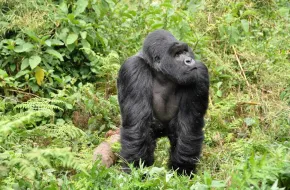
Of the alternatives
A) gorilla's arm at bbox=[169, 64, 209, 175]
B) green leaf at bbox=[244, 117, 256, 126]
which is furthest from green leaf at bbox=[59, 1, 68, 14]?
green leaf at bbox=[244, 117, 256, 126]

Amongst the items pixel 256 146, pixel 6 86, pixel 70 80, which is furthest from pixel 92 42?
pixel 256 146

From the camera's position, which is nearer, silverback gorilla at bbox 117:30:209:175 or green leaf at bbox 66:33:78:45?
silverback gorilla at bbox 117:30:209:175

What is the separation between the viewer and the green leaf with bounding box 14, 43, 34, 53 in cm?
553

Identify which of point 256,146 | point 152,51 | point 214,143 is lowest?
point 214,143

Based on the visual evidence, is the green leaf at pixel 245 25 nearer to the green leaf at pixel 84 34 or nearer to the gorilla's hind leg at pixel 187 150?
the green leaf at pixel 84 34

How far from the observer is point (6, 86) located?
546cm

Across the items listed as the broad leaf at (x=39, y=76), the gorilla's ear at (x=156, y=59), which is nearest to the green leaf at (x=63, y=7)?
the broad leaf at (x=39, y=76)

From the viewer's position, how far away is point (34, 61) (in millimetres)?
5500

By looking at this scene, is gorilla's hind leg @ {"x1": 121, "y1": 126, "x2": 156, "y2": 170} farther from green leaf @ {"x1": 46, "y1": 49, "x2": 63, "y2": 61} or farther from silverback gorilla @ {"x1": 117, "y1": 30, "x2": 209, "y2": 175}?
green leaf @ {"x1": 46, "y1": 49, "x2": 63, "y2": 61}

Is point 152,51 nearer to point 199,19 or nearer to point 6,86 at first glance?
point 6,86

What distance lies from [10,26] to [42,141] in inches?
80.4

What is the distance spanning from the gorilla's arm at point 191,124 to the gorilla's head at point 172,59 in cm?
8

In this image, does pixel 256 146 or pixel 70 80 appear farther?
pixel 70 80

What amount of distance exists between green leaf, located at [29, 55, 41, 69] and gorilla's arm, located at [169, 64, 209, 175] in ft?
6.09
